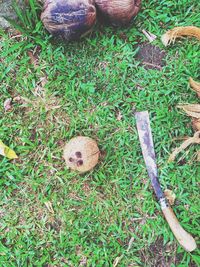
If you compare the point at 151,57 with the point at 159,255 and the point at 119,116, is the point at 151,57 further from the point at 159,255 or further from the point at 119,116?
Answer: the point at 159,255

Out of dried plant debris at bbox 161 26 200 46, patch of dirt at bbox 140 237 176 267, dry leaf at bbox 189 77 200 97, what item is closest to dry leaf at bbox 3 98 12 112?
dried plant debris at bbox 161 26 200 46

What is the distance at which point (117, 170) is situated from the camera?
3.76 m

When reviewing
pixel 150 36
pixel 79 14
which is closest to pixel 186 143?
pixel 150 36

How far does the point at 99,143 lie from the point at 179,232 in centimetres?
97

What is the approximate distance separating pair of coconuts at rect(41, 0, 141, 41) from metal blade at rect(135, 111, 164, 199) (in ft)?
2.69

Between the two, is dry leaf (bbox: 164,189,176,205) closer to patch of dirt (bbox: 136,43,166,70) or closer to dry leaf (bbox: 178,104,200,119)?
dry leaf (bbox: 178,104,200,119)

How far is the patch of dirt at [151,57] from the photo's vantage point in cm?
387

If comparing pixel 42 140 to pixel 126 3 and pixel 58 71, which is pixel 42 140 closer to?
pixel 58 71

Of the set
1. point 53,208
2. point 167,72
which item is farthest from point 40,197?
point 167,72

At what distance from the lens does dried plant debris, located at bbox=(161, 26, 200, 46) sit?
3.73m

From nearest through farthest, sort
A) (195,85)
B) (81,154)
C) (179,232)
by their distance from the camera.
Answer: (81,154) → (179,232) → (195,85)

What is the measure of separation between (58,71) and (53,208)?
3.82 ft

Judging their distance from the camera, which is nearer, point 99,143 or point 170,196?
point 170,196

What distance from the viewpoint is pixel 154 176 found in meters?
3.69
